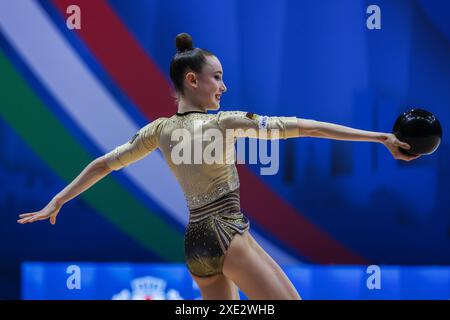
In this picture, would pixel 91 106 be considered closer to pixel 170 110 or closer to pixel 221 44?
pixel 170 110

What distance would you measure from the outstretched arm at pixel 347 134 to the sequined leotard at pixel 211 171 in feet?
0.17

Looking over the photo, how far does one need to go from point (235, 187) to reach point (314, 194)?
2387 millimetres

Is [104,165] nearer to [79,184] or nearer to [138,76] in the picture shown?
[79,184]

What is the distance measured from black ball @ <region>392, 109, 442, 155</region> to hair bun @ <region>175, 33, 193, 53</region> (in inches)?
38.2


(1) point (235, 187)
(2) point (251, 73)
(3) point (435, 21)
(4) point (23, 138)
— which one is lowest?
(1) point (235, 187)

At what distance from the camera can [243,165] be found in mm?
5363

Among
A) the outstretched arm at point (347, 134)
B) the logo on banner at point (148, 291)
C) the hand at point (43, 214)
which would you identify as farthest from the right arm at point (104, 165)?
the logo on banner at point (148, 291)

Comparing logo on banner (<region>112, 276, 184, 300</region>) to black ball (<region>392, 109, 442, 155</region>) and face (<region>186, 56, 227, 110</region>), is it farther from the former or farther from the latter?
black ball (<region>392, 109, 442, 155</region>)

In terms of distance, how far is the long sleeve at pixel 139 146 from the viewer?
3133 millimetres

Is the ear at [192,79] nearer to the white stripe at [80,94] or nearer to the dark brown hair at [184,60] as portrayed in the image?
the dark brown hair at [184,60]

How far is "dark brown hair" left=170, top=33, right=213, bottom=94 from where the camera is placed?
10.1ft

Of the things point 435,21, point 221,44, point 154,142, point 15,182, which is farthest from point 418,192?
point 15,182

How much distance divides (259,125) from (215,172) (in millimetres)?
272

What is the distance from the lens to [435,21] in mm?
5219
